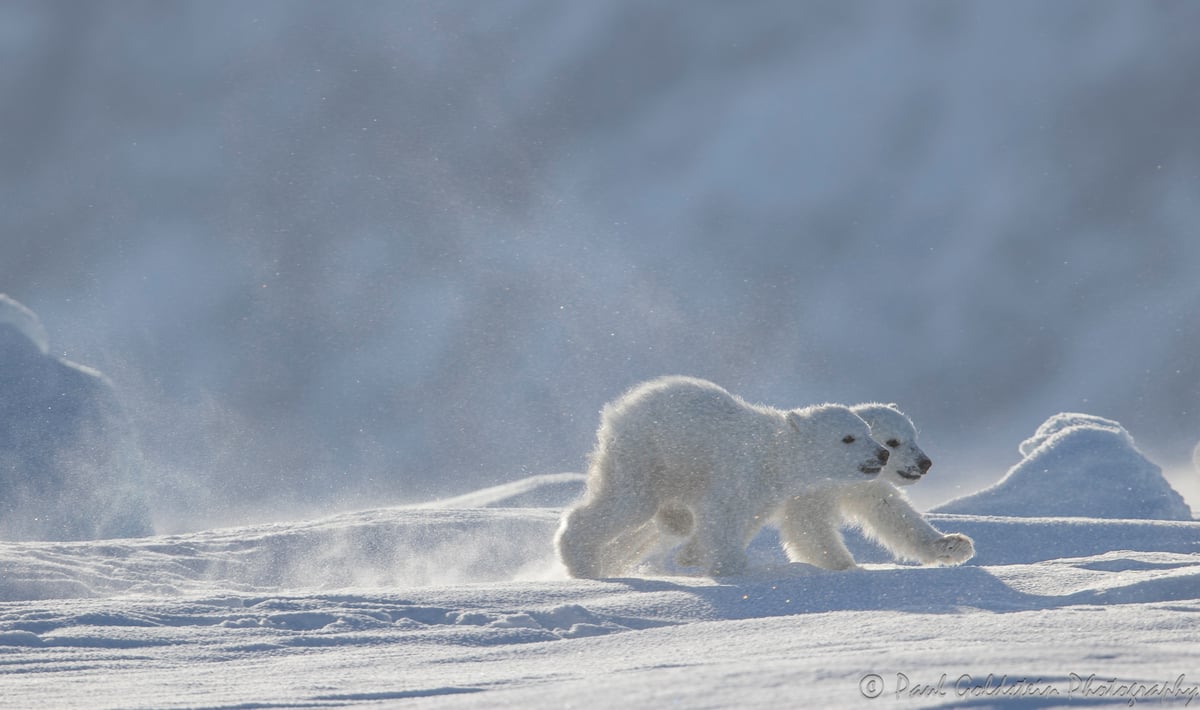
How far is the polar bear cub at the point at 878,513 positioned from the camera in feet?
23.4

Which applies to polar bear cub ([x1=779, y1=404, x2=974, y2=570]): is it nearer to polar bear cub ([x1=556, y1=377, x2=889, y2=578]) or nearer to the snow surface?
polar bear cub ([x1=556, y1=377, x2=889, y2=578])

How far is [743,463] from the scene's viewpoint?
672 cm

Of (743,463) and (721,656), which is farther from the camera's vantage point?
(743,463)

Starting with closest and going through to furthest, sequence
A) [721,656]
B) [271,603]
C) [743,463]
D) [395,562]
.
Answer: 1. [721,656]
2. [271,603]
3. [743,463]
4. [395,562]

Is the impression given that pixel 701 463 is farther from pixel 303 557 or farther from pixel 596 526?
pixel 303 557

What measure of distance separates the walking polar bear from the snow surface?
1.57ft

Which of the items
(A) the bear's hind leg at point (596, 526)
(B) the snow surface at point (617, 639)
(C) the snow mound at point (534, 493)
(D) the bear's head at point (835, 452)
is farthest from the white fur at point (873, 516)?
(C) the snow mound at point (534, 493)

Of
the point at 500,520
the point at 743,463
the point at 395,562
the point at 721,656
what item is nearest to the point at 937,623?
the point at 721,656

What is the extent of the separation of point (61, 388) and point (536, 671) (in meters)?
15.5

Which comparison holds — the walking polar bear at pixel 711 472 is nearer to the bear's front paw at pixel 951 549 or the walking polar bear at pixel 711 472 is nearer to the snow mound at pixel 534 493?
the bear's front paw at pixel 951 549

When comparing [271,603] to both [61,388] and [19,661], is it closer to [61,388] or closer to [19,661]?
[19,661]

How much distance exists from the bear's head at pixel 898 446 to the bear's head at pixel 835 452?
47 cm

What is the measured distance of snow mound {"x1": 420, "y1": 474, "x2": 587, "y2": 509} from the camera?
44.1 feet

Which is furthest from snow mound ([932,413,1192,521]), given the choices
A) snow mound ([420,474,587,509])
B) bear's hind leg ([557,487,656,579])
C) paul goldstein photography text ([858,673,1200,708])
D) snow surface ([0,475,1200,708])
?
paul goldstein photography text ([858,673,1200,708])
